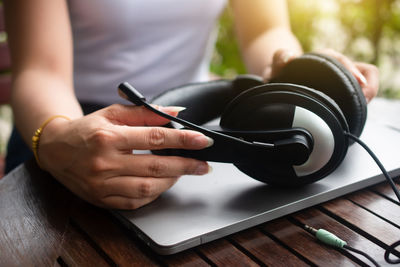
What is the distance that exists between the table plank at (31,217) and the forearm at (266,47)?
592 millimetres

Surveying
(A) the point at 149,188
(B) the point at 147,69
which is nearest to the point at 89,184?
(A) the point at 149,188

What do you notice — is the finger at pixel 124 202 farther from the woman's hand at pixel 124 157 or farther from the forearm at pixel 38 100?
the forearm at pixel 38 100

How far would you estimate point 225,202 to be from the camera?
57cm

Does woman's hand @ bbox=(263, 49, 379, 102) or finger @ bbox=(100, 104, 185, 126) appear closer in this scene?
finger @ bbox=(100, 104, 185, 126)

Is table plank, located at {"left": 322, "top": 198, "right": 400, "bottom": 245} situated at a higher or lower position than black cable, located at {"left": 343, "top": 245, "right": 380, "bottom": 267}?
lower

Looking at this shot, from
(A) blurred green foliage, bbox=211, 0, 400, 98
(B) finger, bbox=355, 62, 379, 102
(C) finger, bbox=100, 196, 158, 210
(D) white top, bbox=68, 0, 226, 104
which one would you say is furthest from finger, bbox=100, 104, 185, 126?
(A) blurred green foliage, bbox=211, 0, 400, 98

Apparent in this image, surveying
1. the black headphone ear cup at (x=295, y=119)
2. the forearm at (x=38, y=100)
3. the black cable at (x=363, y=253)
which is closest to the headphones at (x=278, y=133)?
the black headphone ear cup at (x=295, y=119)

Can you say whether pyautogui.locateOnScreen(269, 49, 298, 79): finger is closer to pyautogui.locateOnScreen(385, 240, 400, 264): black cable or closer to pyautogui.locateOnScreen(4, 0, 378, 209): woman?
pyautogui.locateOnScreen(4, 0, 378, 209): woman

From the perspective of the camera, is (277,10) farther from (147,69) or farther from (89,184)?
(89,184)

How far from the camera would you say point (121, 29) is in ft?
3.44

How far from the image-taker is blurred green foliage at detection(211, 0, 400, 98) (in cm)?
203

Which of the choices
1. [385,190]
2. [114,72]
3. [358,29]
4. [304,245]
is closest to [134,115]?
[304,245]

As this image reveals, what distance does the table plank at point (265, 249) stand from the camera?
50 centimetres

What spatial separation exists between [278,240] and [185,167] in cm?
15
